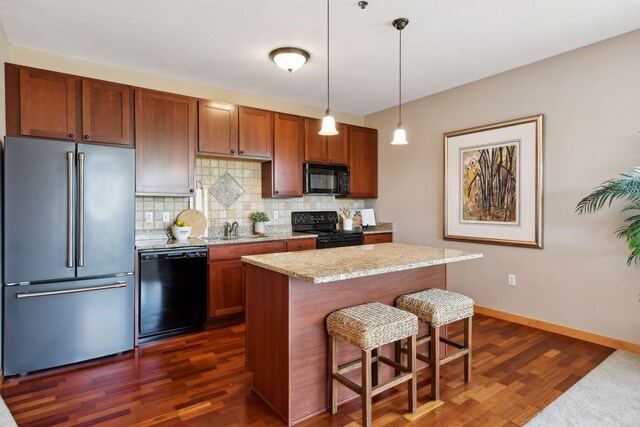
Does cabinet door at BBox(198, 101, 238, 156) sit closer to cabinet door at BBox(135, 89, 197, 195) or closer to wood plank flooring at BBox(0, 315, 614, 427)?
cabinet door at BBox(135, 89, 197, 195)

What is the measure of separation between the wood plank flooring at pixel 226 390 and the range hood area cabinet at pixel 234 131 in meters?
1.99

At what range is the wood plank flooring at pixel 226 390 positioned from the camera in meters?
2.01

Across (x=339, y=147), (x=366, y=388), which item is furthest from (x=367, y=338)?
(x=339, y=147)

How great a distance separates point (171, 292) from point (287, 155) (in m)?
2.03

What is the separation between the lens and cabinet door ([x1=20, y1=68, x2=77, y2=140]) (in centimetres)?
280

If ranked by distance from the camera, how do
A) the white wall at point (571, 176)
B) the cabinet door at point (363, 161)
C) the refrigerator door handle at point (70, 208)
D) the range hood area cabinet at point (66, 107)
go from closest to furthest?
the refrigerator door handle at point (70, 208)
the range hood area cabinet at point (66, 107)
the white wall at point (571, 176)
the cabinet door at point (363, 161)

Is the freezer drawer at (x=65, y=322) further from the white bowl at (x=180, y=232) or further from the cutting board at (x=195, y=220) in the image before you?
the cutting board at (x=195, y=220)

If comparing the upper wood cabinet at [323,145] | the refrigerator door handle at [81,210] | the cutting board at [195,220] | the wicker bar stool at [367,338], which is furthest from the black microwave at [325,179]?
the wicker bar stool at [367,338]

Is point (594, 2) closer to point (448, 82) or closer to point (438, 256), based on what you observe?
point (448, 82)


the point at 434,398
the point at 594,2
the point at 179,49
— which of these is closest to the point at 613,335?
the point at 434,398

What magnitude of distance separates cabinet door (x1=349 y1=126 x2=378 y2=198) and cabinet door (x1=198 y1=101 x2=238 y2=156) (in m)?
1.73

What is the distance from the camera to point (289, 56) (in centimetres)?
305

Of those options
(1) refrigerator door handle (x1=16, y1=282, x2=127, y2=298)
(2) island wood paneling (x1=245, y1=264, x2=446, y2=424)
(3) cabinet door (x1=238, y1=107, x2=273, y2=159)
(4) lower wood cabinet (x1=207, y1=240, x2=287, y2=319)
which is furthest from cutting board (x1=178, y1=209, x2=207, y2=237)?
(2) island wood paneling (x1=245, y1=264, x2=446, y2=424)

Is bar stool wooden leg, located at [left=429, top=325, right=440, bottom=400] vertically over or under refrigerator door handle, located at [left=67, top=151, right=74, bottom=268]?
under
